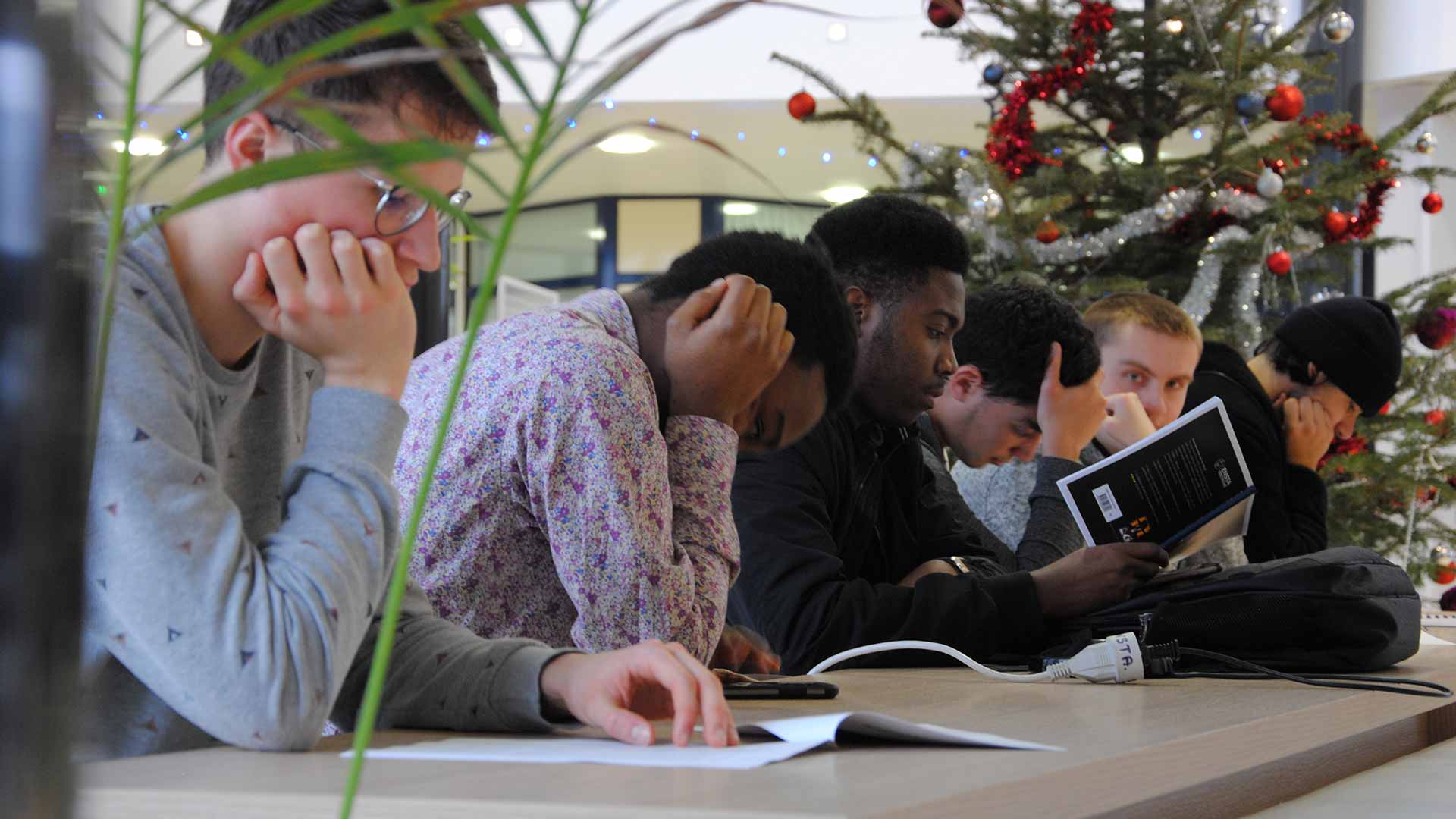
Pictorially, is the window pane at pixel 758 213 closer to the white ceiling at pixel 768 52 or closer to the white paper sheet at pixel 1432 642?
the white ceiling at pixel 768 52

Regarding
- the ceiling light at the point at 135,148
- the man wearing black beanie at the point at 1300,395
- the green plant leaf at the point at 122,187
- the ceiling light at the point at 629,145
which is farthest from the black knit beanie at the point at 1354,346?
the ceiling light at the point at 629,145

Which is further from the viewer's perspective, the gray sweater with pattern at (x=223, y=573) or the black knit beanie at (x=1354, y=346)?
the black knit beanie at (x=1354, y=346)

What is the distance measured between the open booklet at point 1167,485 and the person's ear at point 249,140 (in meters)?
1.13

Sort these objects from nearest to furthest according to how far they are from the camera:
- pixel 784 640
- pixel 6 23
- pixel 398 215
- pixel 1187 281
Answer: pixel 6 23
pixel 398 215
pixel 784 640
pixel 1187 281

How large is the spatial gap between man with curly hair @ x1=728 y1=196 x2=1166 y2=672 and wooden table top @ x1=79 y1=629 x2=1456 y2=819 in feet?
1.65

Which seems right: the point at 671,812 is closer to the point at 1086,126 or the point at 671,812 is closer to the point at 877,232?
the point at 877,232

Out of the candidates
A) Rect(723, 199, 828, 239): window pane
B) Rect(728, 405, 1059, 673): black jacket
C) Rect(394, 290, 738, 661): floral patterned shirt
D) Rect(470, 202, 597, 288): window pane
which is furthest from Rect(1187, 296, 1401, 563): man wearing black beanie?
Rect(470, 202, 597, 288): window pane

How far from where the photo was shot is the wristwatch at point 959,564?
2.07 metres

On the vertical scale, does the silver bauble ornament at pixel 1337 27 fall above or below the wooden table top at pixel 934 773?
above

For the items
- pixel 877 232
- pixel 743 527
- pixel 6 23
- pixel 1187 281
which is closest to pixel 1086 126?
pixel 1187 281

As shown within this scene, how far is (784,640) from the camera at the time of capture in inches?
68.1

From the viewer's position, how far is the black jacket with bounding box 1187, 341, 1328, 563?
2783 millimetres

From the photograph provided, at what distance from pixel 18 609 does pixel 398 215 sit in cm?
73

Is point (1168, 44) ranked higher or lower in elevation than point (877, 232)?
higher
